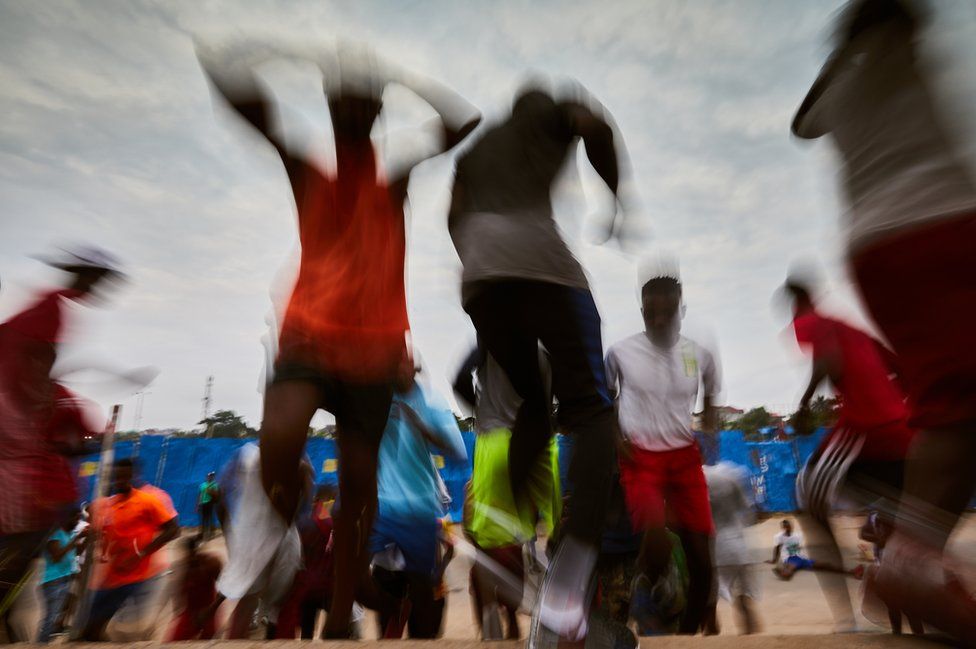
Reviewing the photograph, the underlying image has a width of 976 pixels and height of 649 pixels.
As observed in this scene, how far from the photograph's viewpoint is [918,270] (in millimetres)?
1416

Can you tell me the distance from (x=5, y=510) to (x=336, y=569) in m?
1.66

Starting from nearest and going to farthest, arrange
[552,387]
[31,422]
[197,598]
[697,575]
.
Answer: [552,387] < [31,422] < [697,575] < [197,598]

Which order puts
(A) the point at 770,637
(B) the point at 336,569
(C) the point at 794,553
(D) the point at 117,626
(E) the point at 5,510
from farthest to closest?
(C) the point at 794,553
(D) the point at 117,626
(E) the point at 5,510
(B) the point at 336,569
(A) the point at 770,637

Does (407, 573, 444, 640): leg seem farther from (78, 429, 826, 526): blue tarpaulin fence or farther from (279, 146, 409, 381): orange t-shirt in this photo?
(78, 429, 826, 526): blue tarpaulin fence

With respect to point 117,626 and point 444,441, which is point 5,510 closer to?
point 444,441

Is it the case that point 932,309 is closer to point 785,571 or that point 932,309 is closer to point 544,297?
point 544,297

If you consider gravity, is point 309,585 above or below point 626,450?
below

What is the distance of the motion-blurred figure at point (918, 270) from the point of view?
137 cm

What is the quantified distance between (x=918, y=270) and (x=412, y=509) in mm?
3044

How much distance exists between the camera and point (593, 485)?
5.31 ft

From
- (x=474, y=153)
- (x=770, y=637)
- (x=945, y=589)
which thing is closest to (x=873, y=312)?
(x=945, y=589)

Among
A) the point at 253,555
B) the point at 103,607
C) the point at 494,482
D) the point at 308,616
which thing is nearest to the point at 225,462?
the point at 103,607

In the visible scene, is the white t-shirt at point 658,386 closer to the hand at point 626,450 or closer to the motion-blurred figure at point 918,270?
the hand at point 626,450

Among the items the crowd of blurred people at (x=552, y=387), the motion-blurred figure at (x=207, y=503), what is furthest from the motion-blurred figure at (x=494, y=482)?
the motion-blurred figure at (x=207, y=503)
